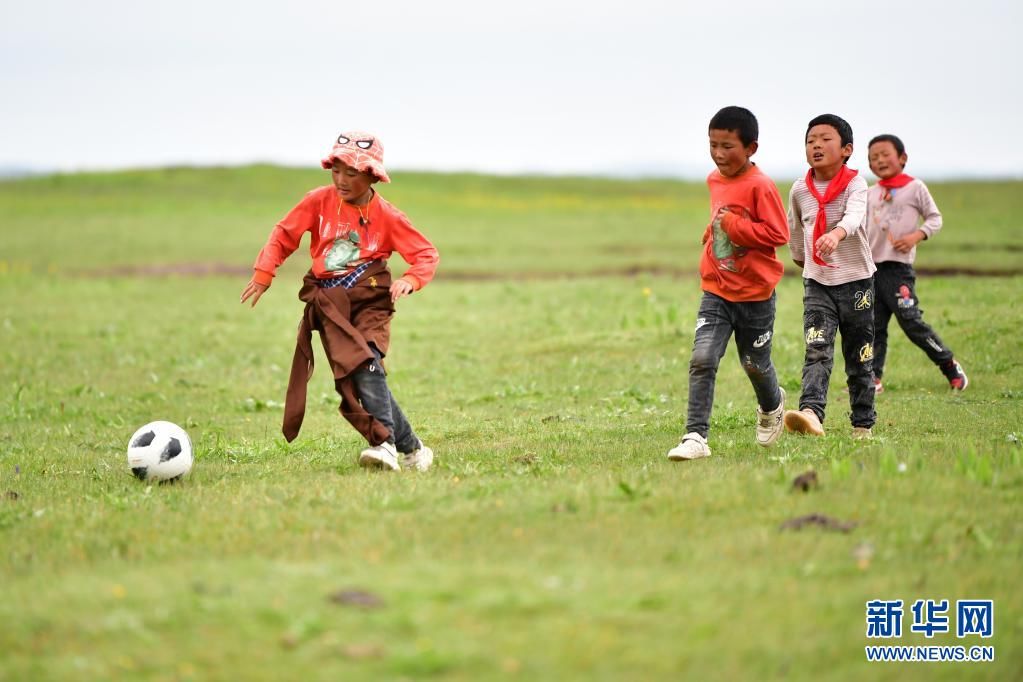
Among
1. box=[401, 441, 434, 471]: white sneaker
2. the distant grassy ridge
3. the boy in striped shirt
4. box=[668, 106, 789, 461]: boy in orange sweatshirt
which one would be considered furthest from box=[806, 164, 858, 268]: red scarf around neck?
the distant grassy ridge

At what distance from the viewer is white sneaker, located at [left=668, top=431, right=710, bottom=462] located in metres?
8.19

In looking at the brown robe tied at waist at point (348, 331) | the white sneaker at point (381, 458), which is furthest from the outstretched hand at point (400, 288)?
the white sneaker at point (381, 458)

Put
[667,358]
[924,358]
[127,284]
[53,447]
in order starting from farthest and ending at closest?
[127,284]
[667,358]
[924,358]
[53,447]

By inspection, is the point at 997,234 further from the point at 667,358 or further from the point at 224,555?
the point at 224,555

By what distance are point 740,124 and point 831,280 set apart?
1.76m

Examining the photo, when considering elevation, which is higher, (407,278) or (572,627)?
(407,278)

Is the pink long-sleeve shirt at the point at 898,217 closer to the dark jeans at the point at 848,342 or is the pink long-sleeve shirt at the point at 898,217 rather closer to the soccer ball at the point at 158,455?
the dark jeans at the point at 848,342

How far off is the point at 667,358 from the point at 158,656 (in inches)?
434

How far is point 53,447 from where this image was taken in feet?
34.8

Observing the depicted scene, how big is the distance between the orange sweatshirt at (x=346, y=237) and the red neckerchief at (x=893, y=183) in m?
5.70

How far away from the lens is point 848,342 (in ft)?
30.7

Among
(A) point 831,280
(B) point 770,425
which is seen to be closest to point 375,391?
(B) point 770,425

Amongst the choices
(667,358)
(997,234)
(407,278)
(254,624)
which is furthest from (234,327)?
(997,234)

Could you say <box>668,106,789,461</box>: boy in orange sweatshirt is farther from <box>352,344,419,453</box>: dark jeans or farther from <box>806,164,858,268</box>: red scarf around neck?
<box>352,344,419,453</box>: dark jeans
